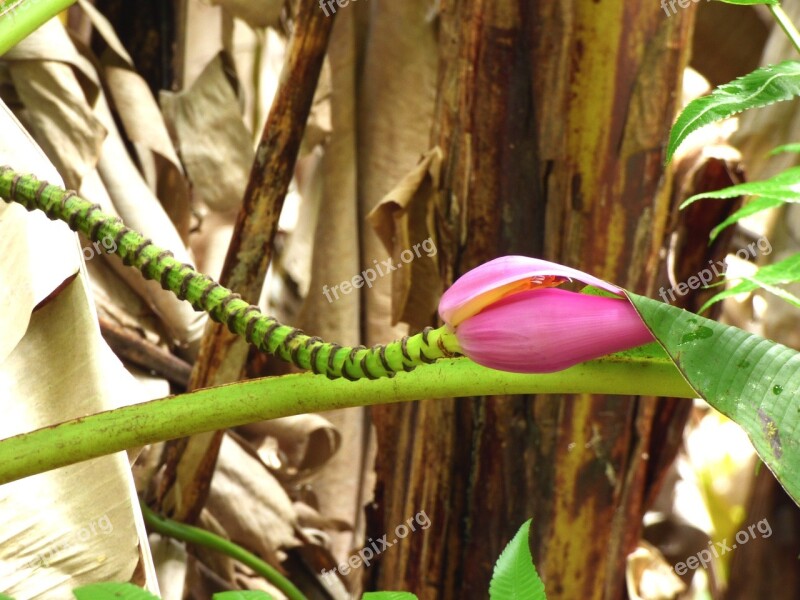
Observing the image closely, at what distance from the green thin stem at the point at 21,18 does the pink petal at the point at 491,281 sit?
38 cm

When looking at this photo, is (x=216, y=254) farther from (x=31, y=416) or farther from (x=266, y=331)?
(x=266, y=331)

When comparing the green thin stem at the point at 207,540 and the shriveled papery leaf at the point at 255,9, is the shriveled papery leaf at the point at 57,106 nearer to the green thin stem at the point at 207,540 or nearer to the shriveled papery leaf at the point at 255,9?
the shriveled papery leaf at the point at 255,9

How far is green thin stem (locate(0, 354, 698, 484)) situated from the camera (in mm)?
310

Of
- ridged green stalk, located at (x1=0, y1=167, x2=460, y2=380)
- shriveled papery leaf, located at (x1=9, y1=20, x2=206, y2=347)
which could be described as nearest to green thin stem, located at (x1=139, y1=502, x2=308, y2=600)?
shriveled papery leaf, located at (x1=9, y1=20, x2=206, y2=347)

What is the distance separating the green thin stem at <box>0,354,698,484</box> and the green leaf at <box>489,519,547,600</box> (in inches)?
2.1

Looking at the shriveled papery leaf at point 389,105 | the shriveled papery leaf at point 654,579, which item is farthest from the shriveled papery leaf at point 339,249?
the shriveled papery leaf at point 654,579

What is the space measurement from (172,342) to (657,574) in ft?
2.27

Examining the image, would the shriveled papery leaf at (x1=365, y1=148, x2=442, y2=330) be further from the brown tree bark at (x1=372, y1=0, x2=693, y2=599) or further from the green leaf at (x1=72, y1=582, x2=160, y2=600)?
the green leaf at (x1=72, y1=582, x2=160, y2=600)

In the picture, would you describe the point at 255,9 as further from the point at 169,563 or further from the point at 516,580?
the point at 516,580

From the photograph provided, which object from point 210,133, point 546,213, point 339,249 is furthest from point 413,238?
point 210,133

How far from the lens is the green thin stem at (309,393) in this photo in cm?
31

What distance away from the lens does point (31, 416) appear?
0.50 meters

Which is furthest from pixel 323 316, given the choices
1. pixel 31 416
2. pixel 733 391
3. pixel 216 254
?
pixel 733 391

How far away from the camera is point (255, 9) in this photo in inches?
40.4
